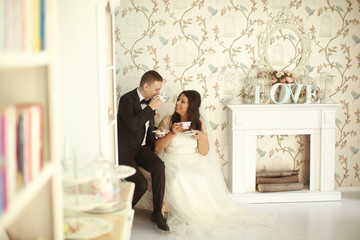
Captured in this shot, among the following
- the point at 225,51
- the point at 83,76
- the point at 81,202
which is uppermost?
the point at 225,51

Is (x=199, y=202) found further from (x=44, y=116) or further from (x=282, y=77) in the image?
(x=44, y=116)

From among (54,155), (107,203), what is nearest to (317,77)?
(107,203)

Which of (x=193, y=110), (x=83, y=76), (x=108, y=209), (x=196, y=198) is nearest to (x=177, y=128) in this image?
(x=193, y=110)

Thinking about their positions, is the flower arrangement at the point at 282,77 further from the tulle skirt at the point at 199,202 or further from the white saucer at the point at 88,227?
the white saucer at the point at 88,227

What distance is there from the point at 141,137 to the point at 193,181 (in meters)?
0.62

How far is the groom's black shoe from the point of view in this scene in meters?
3.71

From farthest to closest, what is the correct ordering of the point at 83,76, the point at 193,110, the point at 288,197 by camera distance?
the point at 288,197
the point at 193,110
the point at 83,76

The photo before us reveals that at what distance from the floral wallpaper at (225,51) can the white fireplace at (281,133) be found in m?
0.24

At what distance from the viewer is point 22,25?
3.73 ft

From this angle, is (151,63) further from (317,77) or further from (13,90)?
(13,90)

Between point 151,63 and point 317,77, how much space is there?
1828 mm

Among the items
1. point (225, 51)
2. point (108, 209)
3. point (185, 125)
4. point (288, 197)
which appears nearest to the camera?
point (108, 209)

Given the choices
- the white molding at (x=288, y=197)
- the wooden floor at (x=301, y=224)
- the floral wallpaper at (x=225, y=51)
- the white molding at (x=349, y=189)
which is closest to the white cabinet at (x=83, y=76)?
the wooden floor at (x=301, y=224)

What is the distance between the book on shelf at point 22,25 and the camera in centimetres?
105
